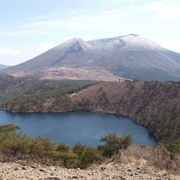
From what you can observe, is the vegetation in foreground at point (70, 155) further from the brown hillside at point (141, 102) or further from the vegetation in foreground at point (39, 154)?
the brown hillside at point (141, 102)

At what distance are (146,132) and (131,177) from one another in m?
68.7

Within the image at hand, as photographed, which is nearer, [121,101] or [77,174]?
[77,174]

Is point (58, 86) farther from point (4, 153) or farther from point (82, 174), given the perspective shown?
point (82, 174)

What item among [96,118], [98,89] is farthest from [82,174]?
[98,89]

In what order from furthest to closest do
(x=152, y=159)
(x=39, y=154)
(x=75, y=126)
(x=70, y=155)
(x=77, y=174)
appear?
(x=75, y=126), (x=70, y=155), (x=39, y=154), (x=152, y=159), (x=77, y=174)

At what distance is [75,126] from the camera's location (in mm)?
88812

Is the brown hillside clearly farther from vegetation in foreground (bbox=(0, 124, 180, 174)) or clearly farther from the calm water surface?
vegetation in foreground (bbox=(0, 124, 180, 174))

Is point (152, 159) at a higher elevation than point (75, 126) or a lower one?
higher

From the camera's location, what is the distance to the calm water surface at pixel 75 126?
7312 centimetres

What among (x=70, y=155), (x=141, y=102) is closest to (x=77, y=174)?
(x=70, y=155)

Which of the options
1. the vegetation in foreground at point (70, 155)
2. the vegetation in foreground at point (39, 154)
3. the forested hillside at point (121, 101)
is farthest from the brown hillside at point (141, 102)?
the vegetation in foreground at point (70, 155)

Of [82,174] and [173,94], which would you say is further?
[173,94]

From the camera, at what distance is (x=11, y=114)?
4316 inches

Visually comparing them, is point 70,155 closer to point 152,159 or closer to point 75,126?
point 152,159
